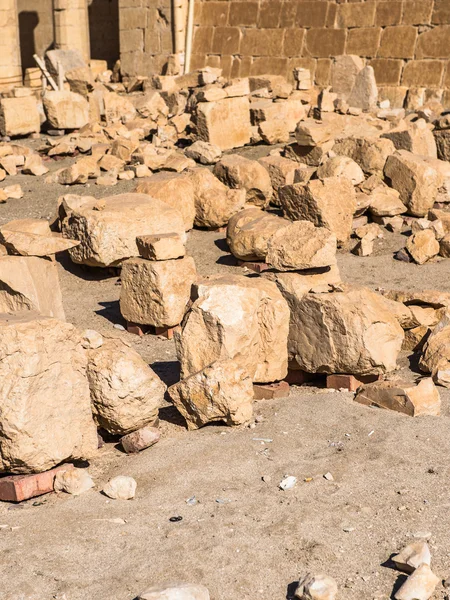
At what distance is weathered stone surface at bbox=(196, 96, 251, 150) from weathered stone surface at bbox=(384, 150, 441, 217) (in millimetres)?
2955

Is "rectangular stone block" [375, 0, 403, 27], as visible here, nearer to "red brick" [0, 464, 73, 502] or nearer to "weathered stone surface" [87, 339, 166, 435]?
"weathered stone surface" [87, 339, 166, 435]

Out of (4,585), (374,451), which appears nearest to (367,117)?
(374,451)

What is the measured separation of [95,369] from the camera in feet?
16.1

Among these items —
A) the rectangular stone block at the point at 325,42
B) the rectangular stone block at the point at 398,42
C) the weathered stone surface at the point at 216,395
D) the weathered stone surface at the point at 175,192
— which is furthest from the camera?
the rectangular stone block at the point at 325,42

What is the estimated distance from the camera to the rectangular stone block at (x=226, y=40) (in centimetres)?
1708

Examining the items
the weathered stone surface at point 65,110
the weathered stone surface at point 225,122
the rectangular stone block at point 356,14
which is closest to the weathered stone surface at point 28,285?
the weathered stone surface at point 225,122

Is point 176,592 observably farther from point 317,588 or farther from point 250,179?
point 250,179

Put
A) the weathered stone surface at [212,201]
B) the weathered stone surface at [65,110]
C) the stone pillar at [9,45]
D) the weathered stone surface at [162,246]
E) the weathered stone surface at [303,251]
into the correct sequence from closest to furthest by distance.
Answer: the weathered stone surface at [303,251]
the weathered stone surface at [162,246]
the weathered stone surface at [212,201]
the weathered stone surface at [65,110]
the stone pillar at [9,45]

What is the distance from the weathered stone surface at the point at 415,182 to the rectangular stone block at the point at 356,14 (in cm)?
558

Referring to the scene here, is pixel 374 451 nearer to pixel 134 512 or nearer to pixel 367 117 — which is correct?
pixel 134 512

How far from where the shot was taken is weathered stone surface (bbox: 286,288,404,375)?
5.74 metres

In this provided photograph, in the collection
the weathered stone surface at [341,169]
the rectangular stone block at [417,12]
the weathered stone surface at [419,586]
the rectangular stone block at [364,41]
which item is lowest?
the weathered stone surface at [341,169]

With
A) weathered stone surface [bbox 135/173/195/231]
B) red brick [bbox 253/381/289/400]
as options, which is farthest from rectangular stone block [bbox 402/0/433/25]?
red brick [bbox 253/381/289/400]

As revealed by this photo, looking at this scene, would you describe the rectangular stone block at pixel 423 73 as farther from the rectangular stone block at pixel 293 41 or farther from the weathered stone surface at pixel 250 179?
the weathered stone surface at pixel 250 179
